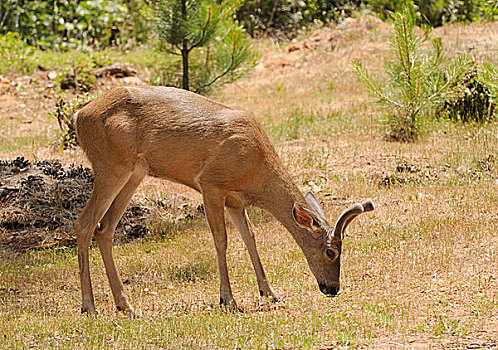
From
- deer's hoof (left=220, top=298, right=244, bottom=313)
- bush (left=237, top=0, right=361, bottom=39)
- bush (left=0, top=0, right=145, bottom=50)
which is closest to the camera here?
deer's hoof (left=220, top=298, right=244, bottom=313)

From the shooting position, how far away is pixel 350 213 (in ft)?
20.7

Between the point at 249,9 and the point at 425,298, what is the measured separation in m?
17.4

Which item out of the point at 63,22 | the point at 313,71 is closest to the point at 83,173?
the point at 313,71

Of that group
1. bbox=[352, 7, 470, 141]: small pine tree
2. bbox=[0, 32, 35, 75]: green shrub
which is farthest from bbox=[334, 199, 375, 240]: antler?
bbox=[0, 32, 35, 75]: green shrub

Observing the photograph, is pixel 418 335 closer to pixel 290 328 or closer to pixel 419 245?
pixel 290 328

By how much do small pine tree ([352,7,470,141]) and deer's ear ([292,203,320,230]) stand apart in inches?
222

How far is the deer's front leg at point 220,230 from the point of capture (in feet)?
21.8

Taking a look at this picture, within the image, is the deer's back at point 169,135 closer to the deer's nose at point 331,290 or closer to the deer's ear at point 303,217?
the deer's ear at point 303,217

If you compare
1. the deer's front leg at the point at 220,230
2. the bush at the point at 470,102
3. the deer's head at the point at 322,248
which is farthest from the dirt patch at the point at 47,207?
the bush at the point at 470,102

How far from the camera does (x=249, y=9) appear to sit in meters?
22.8

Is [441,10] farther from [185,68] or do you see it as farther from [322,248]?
[322,248]

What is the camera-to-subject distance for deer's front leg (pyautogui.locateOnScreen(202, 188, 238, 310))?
6.64 metres

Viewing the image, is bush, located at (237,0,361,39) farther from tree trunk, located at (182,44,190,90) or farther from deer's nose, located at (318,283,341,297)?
deer's nose, located at (318,283,341,297)

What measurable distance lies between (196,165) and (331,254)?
1.46m
